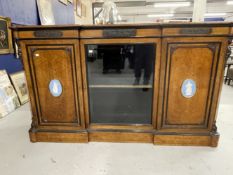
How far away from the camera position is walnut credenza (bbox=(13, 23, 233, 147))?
1.54 metres

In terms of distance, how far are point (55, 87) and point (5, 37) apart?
174cm

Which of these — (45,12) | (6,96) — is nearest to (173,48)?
(6,96)

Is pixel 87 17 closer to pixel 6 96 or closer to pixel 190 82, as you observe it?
pixel 6 96

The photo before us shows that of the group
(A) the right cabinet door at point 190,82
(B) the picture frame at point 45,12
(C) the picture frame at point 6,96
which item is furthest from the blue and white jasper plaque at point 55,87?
(B) the picture frame at point 45,12

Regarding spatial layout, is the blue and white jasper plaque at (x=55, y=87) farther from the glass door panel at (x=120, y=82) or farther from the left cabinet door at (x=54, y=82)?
the glass door panel at (x=120, y=82)

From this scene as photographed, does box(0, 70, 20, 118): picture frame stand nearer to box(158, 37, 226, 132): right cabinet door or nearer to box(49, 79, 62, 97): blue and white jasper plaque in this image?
box(49, 79, 62, 97): blue and white jasper plaque

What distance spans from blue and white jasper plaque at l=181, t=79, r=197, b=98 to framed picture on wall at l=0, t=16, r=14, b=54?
272 centimetres

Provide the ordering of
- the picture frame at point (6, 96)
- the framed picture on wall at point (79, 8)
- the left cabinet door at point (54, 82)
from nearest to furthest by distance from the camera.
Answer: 1. the left cabinet door at point (54, 82)
2. the picture frame at point (6, 96)
3. the framed picture on wall at point (79, 8)

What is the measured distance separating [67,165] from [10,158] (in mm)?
599

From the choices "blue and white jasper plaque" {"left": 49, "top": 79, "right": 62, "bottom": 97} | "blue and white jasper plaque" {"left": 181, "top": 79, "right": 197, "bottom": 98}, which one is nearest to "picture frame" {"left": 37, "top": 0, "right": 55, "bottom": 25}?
"blue and white jasper plaque" {"left": 49, "top": 79, "right": 62, "bottom": 97}

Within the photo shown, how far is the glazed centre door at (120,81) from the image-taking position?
5.38 feet

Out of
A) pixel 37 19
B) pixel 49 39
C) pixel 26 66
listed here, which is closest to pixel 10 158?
pixel 26 66

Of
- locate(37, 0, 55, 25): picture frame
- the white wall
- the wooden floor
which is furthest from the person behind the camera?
the white wall

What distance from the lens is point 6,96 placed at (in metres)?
2.68
